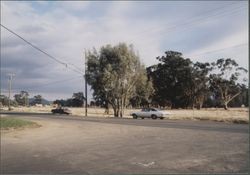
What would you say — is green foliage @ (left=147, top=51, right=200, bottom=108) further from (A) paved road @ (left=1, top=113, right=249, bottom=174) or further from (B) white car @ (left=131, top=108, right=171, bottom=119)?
(A) paved road @ (left=1, top=113, right=249, bottom=174)

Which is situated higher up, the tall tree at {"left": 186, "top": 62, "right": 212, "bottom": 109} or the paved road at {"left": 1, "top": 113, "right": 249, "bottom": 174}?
the tall tree at {"left": 186, "top": 62, "right": 212, "bottom": 109}

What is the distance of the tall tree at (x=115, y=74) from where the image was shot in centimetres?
6234

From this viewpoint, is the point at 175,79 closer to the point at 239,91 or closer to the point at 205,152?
the point at 239,91

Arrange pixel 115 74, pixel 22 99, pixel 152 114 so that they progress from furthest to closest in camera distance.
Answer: pixel 22 99 → pixel 115 74 → pixel 152 114

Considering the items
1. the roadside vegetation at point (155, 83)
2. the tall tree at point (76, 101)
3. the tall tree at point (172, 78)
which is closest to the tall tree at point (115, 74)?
the roadside vegetation at point (155, 83)

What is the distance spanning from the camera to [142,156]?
13727 millimetres

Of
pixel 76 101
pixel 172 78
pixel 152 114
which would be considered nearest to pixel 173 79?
pixel 172 78

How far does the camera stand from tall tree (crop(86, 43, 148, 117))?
62344mm

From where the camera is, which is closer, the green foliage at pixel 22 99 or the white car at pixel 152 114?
the white car at pixel 152 114

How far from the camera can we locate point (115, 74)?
61938 millimetres

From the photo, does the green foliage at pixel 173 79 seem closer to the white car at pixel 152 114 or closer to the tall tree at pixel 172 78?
the tall tree at pixel 172 78

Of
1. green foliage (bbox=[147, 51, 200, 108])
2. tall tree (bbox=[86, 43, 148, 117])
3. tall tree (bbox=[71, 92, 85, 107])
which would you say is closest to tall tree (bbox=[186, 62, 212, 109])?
green foliage (bbox=[147, 51, 200, 108])

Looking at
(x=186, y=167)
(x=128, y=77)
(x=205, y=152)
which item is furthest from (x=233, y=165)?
(x=128, y=77)

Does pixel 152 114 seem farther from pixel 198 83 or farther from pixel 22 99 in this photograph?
pixel 22 99
